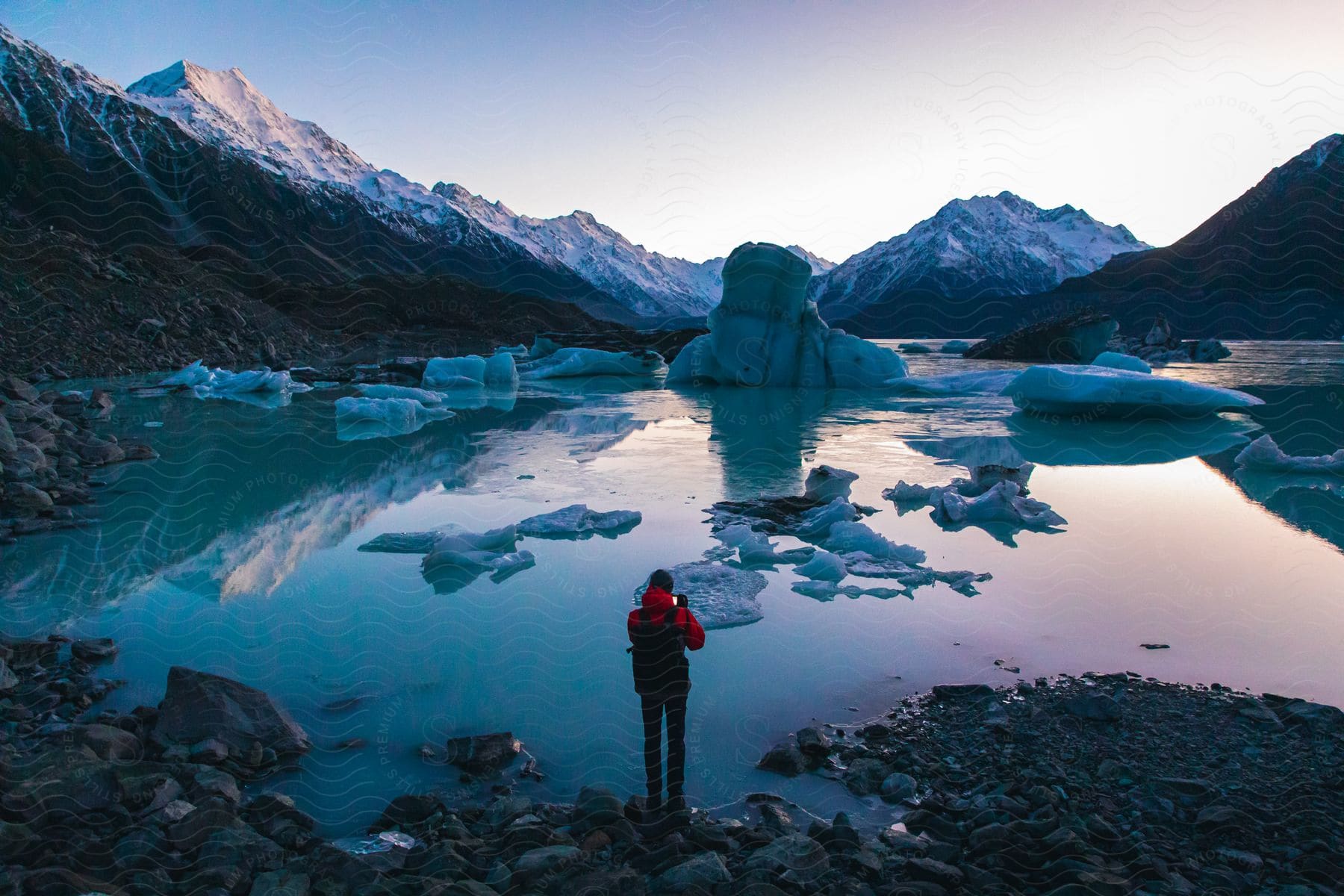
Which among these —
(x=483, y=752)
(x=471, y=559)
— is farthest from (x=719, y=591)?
(x=483, y=752)

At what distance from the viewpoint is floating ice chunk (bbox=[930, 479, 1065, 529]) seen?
19.6 feet

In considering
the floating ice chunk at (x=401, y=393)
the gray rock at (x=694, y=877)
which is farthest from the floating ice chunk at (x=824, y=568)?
the floating ice chunk at (x=401, y=393)

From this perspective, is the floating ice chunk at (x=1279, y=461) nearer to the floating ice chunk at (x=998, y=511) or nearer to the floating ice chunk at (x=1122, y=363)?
Result: the floating ice chunk at (x=998, y=511)

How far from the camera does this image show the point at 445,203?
122375 mm

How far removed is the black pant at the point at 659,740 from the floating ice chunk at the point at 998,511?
4.22m

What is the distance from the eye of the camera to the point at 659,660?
2.30 meters

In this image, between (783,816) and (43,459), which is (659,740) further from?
(43,459)

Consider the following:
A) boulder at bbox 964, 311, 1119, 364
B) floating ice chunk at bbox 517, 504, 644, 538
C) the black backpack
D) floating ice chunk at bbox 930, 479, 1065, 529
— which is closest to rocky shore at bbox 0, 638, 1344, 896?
the black backpack

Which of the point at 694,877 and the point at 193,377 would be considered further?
the point at 193,377

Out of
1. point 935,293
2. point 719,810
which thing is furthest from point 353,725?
point 935,293

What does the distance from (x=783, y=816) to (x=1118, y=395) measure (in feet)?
41.8

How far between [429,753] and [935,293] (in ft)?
374

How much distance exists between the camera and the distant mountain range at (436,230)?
48188 mm

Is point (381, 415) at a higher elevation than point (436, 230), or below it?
below
